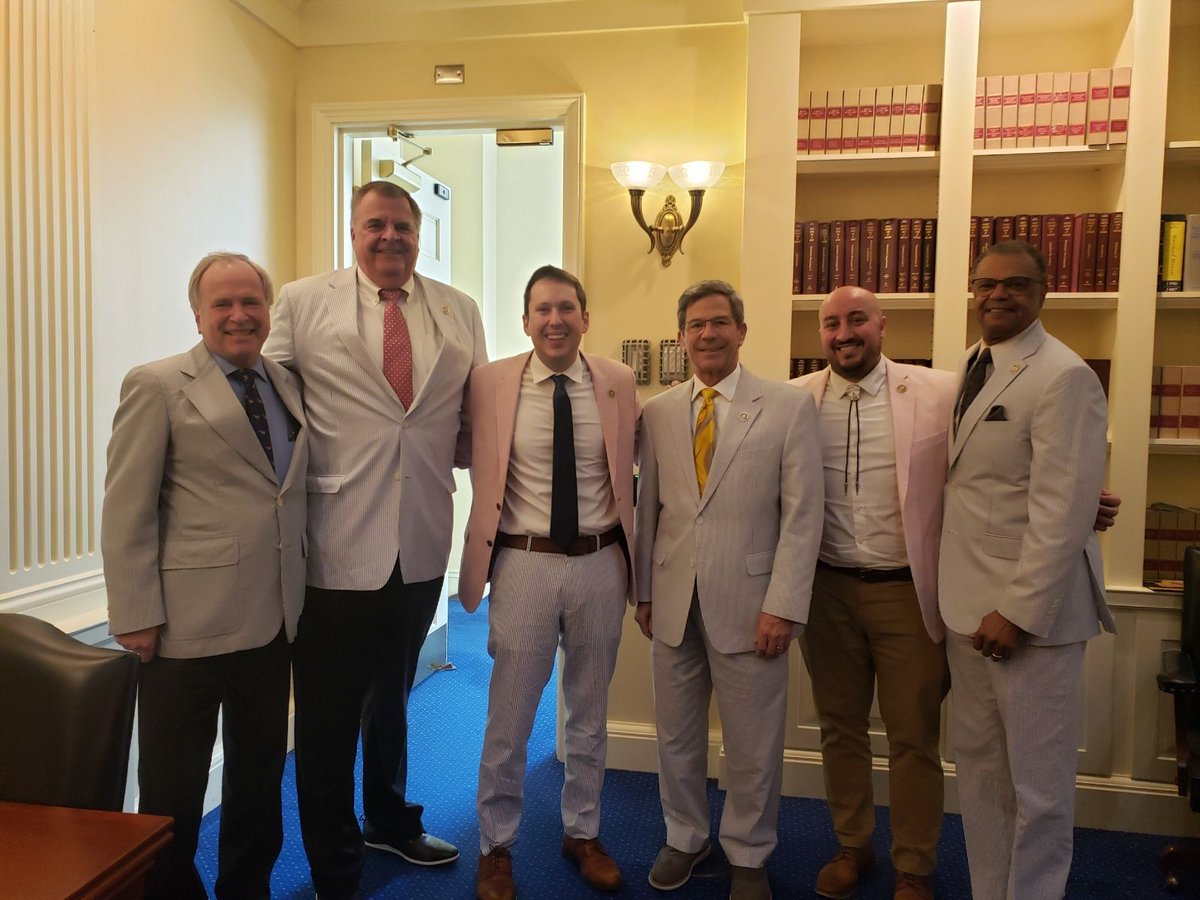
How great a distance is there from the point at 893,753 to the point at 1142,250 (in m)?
1.85

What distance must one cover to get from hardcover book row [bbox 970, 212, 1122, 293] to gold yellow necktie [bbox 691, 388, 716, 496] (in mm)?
1363

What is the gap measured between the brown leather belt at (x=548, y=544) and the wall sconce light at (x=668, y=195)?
1.38 metres

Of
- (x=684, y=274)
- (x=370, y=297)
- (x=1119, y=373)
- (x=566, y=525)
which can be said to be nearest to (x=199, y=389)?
(x=370, y=297)

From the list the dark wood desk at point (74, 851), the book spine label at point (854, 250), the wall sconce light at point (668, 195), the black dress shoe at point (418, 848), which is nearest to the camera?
the dark wood desk at point (74, 851)

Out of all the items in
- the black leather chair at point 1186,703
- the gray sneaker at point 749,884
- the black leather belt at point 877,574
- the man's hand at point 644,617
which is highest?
the black leather belt at point 877,574

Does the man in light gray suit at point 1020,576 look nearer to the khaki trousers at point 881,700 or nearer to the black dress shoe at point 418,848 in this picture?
the khaki trousers at point 881,700

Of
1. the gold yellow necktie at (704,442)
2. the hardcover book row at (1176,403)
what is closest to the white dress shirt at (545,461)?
the gold yellow necktie at (704,442)

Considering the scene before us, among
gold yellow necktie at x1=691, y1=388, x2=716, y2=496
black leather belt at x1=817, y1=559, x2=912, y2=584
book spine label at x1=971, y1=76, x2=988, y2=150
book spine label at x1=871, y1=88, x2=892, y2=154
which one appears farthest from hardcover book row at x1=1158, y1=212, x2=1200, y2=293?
gold yellow necktie at x1=691, y1=388, x2=716, y2=496

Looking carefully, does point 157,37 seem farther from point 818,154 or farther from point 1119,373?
point 1119,373

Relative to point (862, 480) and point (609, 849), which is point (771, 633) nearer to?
point (862, 480)

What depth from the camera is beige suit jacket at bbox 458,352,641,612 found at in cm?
220

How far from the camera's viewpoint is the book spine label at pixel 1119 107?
2689mm

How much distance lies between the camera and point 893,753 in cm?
230

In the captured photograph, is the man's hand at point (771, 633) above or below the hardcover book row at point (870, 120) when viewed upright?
below
